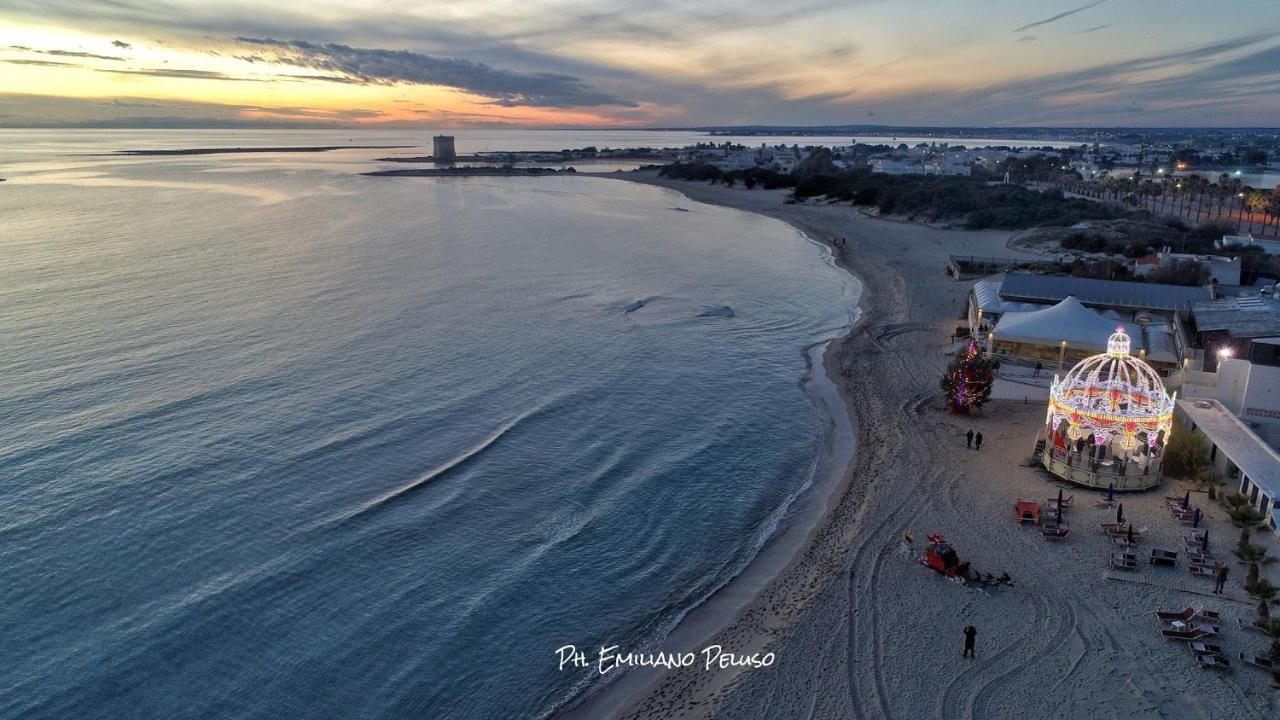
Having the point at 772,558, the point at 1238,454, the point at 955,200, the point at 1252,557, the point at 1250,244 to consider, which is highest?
the point at 955,200

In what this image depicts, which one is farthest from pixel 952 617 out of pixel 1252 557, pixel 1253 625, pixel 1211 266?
pixel 1211 266

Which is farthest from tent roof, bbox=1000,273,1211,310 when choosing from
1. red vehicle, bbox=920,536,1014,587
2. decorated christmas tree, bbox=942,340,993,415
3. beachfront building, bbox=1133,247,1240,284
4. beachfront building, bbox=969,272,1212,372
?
red vehicle, bbox=920,536,1014,587

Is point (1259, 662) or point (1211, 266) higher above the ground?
point (1211, 266)

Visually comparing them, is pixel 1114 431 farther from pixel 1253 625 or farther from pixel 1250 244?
pixel 1250 244

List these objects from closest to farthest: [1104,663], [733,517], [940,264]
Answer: [1104,663] < [733,517] < [940,264]

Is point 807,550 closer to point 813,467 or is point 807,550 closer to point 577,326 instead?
point 813,467

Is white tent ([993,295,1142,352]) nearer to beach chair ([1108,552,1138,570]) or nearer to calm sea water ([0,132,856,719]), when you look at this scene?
calm sea water ([0,132,856,719])

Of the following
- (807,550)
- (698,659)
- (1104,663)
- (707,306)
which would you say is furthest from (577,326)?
(1104,663)
